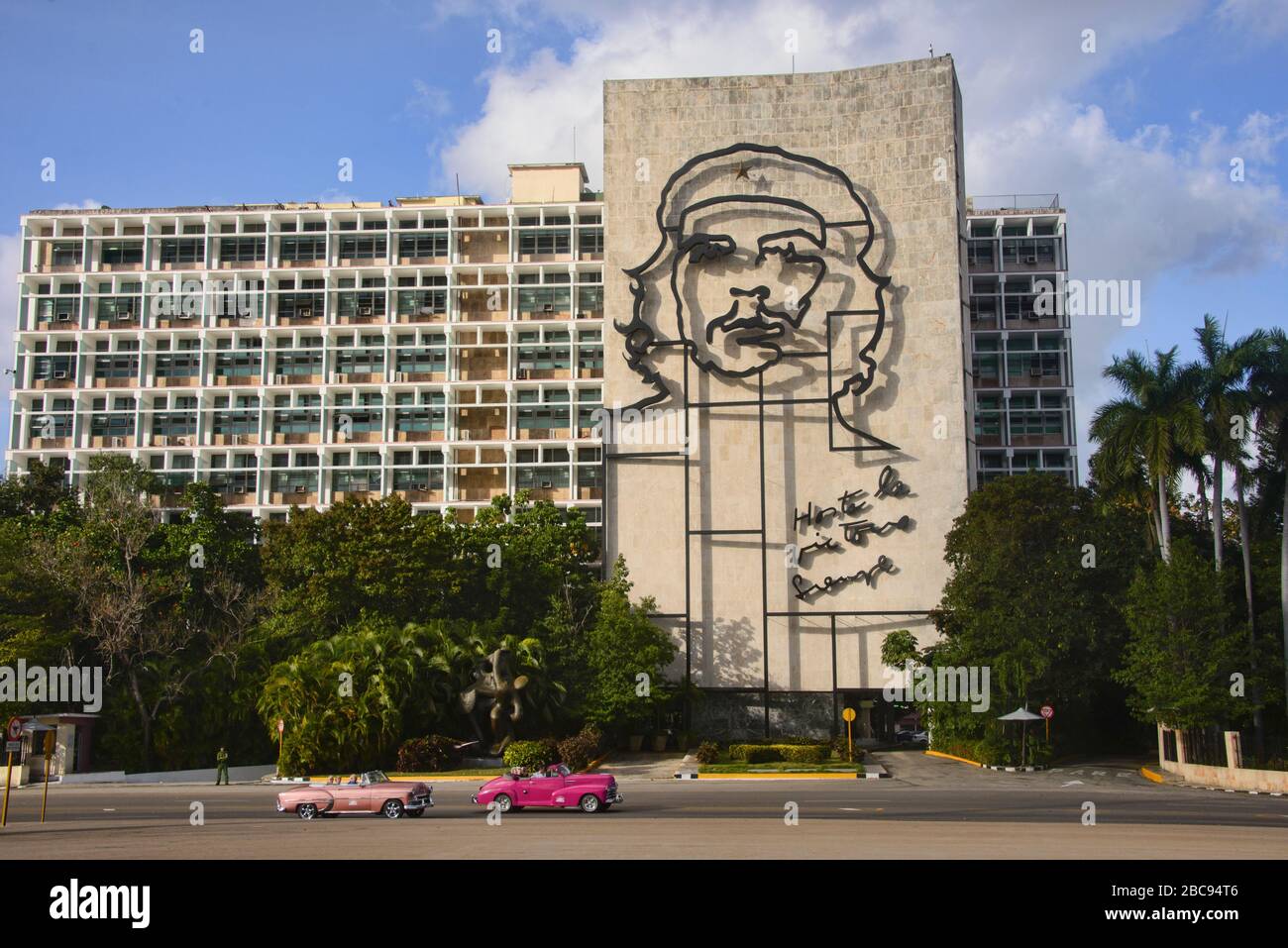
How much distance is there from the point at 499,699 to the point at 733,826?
1210 inches

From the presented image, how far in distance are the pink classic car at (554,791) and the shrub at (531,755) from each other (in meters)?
18.1

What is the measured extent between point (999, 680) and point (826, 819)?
29.2 metres

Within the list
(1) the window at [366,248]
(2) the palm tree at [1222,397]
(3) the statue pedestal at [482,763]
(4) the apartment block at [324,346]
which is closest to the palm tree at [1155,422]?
(2) the palm tree at [1222,397]

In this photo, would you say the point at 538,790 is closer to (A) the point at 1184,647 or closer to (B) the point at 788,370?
(A) the point at 1184,647

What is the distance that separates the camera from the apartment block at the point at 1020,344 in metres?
104

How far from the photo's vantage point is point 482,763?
2200 inches

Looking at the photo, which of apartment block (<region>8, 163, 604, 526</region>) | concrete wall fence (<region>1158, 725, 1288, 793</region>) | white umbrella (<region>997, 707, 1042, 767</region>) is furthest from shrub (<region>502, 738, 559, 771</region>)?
apartment block (<region>8, 163, 604, 526</region>)
